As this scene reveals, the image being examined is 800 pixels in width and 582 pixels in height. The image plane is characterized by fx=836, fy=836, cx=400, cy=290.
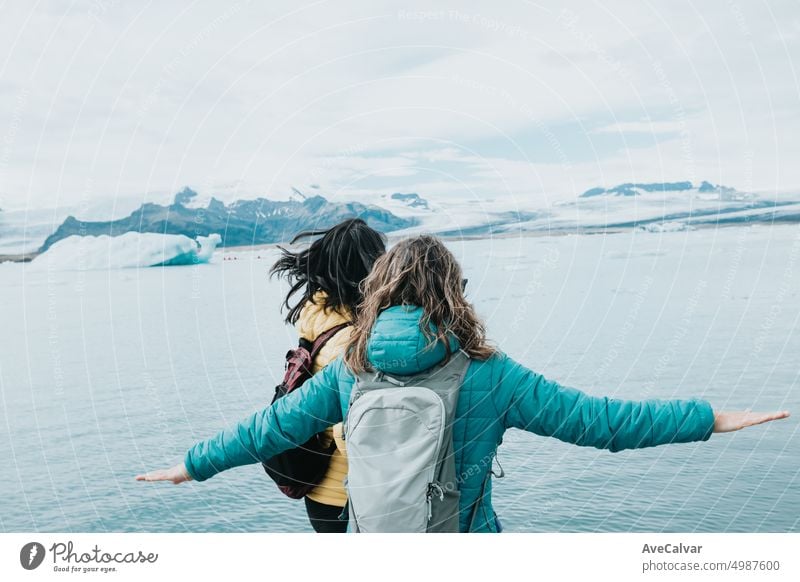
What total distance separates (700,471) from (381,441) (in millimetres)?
5893

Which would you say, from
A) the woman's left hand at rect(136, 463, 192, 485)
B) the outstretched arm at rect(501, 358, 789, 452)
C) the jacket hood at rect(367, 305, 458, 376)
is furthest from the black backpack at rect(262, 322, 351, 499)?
the outstretched arm at rect(501, 358, 789, 452)

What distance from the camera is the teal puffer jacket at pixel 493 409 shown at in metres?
1.95

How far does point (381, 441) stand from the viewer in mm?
1991

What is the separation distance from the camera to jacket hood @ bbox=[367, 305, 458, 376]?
1918 millimetres

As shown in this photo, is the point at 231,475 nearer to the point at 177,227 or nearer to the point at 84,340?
the point at 177,227

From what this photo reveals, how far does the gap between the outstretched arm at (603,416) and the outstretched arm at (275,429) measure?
1.46ft

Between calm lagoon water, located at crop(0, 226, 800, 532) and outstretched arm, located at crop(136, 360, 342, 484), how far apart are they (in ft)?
3.64

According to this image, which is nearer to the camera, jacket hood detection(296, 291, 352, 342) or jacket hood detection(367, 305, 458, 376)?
jacket hood detection(367, 305, 458, 376)

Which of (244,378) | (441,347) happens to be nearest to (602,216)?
(441,347)

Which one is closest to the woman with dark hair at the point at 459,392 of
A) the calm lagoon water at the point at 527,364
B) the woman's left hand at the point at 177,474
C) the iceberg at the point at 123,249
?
the woman's left hand at the point at 177,474
